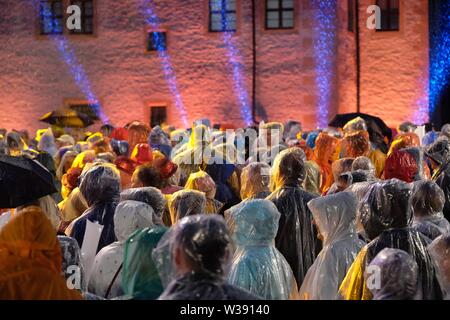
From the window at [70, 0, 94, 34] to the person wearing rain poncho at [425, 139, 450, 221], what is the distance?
2162 centimetres

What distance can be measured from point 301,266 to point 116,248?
2.18 metres

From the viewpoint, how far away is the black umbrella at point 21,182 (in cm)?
680

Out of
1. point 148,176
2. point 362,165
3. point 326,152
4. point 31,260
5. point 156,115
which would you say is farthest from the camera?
point 156,115

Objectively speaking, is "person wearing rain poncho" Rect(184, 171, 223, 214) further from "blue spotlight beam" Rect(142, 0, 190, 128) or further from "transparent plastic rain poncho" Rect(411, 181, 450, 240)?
"blue spotlight beam" Rect(142, 0, 190, 128)

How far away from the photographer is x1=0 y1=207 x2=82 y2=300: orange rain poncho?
5094 mm

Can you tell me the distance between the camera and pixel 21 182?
23.0 ft

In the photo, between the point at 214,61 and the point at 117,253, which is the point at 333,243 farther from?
the point at 214,61

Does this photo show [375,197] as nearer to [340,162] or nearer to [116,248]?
[116,248]

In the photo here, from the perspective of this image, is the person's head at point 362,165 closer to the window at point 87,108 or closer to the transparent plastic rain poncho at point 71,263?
the transparent plastic rain poncho at point 71,263

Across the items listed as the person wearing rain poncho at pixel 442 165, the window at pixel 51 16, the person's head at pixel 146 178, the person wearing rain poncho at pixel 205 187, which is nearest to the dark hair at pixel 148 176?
the person's head at pixel 146 178

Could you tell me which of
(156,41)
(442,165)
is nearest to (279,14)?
(156,41)

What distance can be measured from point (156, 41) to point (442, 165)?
21131 mm
